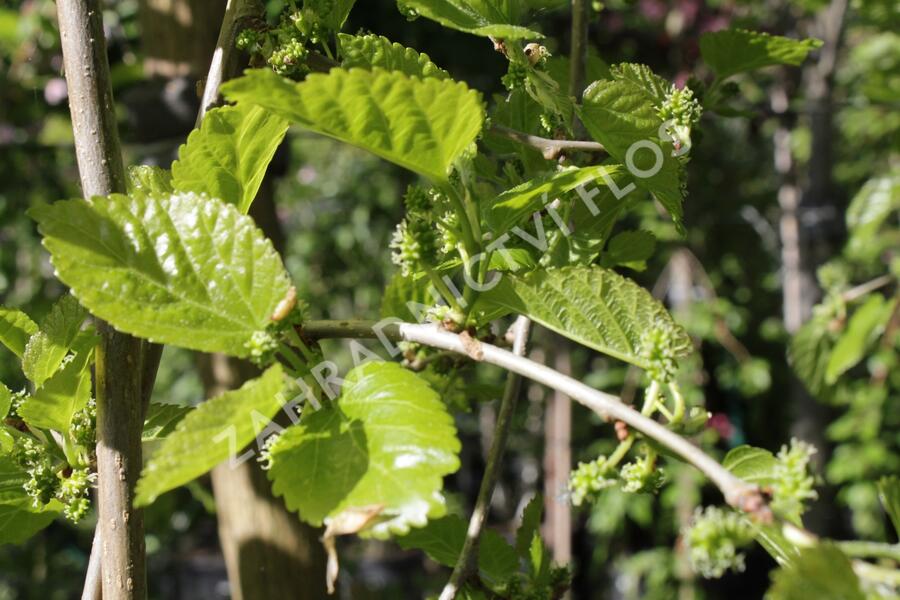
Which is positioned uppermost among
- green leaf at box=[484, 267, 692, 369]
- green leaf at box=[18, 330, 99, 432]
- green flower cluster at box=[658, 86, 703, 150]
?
green flower cluster at box=[658, 86, 703, 150]

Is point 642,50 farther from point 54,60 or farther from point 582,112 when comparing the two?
point 582,112

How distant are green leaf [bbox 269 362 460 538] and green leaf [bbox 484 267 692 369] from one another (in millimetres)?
50

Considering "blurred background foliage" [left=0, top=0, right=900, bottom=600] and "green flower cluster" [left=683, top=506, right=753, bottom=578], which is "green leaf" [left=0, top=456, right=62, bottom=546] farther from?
"blurred background foliage" [left=0, top=0, right=900, bottom=600]

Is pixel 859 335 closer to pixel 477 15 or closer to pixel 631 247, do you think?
pixel 631 247

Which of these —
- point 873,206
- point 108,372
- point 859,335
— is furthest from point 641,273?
point 108,372

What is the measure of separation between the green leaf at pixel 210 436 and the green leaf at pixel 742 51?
0.32 m

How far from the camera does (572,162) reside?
43 centimetres

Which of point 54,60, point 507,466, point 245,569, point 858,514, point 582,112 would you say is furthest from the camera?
point 507,466

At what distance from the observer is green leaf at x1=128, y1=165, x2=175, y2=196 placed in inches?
15.8

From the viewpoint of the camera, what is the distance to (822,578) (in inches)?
9.4

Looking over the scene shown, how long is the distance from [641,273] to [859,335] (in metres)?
1.09

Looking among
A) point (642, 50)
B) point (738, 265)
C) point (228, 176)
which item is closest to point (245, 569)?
point (228, 176)

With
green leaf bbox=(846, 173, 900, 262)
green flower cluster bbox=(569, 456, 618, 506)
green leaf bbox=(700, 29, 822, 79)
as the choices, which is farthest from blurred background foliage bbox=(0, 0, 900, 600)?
green flower cluster bbox=(569, 456, 618, 506)

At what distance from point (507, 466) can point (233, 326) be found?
249 cm
